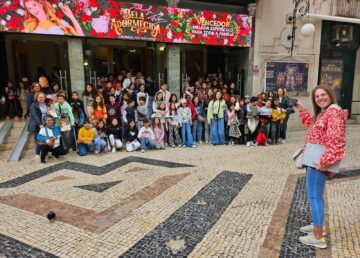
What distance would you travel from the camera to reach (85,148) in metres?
8.09

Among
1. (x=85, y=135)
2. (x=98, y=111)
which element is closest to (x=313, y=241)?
(x=85, y=135)

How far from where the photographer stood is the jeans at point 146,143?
28.0 ft

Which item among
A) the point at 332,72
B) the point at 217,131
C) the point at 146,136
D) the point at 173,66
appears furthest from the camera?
the point at 332,72

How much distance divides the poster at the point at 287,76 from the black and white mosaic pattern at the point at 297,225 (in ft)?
24.1

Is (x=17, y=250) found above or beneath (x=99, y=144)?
beneath

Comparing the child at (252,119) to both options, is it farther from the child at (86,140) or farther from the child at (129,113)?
the child at (86,140)

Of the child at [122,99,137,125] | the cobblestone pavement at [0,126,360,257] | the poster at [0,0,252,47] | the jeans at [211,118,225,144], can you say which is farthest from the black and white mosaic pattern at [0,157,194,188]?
the poster at [0,0,252,47]

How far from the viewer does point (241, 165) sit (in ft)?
23.1

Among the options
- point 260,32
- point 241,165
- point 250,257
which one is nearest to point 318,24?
point 260,32

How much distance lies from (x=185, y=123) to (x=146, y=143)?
1.34 metres

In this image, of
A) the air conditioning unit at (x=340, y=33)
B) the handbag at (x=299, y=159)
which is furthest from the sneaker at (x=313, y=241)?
the air conditioning unit at (x=340, y=33)

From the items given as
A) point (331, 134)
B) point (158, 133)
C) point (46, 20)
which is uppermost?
point (46, 20)

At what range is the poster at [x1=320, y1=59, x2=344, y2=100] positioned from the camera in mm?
12977

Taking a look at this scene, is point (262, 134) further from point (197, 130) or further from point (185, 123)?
point (185, 123)
